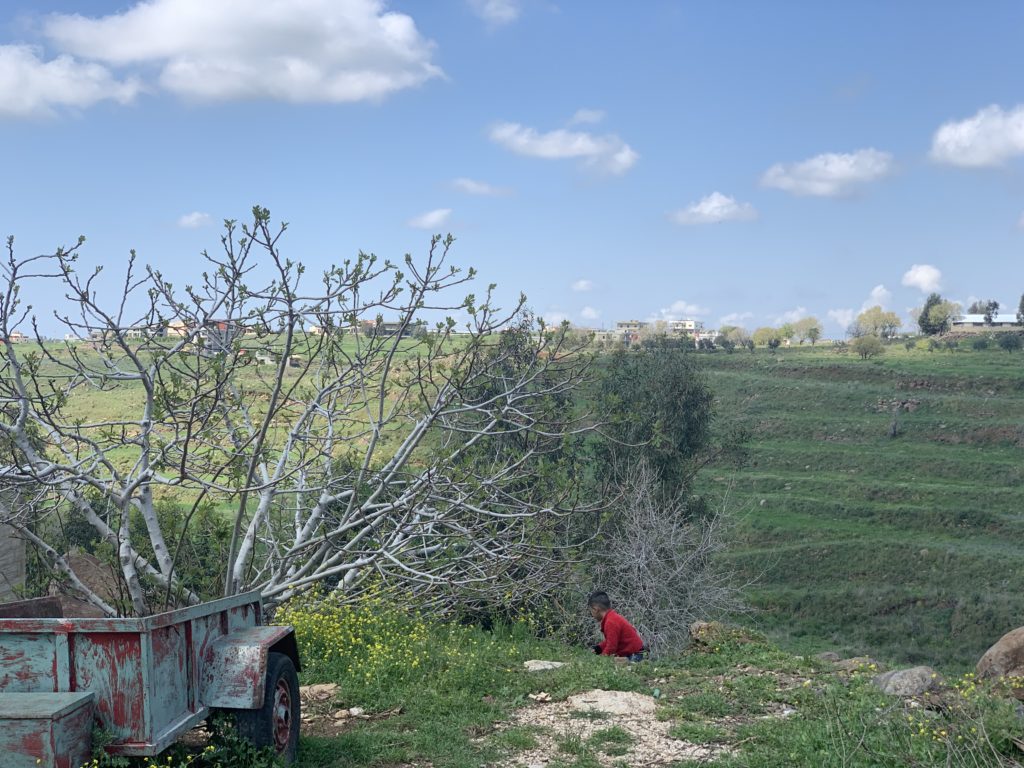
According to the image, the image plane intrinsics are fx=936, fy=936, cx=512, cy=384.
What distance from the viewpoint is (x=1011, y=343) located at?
69875mm

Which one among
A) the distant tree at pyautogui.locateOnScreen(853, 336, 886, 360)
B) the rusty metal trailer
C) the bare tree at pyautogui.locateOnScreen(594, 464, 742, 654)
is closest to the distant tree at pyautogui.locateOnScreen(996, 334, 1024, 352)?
the distant tree at pyautogui.locateOnScreen(853, 336, 886, 360)

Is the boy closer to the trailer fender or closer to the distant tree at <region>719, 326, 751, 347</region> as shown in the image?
the trailer fender

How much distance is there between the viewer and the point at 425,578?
10102mm

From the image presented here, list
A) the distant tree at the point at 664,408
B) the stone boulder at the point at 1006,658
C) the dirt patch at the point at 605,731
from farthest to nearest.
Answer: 1. the distant tree at the point at 664,408
2. the stone boulder at the point at 1006,658
3. the dirt patch at the point at 605,731

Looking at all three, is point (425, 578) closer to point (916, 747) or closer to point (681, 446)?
point (916, 747)

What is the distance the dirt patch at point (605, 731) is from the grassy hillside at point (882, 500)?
19971mm

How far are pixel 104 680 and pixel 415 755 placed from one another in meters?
2.40

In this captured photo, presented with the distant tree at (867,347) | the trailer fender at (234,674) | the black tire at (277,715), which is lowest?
the black tire at (277,715)

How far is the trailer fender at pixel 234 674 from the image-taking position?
5359mm

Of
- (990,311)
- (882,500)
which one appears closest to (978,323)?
(990,311)

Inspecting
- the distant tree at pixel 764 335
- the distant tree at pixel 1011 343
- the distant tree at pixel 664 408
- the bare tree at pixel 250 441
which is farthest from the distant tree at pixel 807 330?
the bare tree at pixel 250 441

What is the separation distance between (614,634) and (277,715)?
15.1ft

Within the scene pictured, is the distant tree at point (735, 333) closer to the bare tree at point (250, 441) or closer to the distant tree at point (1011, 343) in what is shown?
the distant tree at point (1011, 343)

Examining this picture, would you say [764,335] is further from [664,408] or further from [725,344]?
[664,408]
